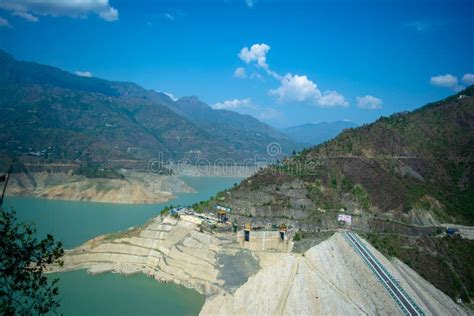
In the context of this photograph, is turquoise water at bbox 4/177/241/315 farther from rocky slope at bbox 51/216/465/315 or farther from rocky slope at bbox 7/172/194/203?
rocky slope at bbox 7/172/194/203

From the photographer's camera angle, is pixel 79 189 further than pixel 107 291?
Yes

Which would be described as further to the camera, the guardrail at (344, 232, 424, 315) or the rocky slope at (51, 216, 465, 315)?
the rocky slope at (51, 216, 465, 315)

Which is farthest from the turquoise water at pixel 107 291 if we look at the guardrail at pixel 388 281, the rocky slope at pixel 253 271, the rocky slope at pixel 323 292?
the guardrail at pixel 388 281

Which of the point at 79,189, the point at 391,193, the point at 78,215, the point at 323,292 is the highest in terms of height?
the point at 391,193

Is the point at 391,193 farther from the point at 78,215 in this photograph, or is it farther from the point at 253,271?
the point at 78,215

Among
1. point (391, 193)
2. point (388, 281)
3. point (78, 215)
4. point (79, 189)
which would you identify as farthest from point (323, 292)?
point (79, 189)

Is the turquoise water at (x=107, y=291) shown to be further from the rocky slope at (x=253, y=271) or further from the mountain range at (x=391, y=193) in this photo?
the mountain range at (x=391, y=193)

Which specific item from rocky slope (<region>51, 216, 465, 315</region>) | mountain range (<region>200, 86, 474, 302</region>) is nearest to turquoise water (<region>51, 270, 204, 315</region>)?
rocky slope (<region>51, 216, 465, 315</region>)

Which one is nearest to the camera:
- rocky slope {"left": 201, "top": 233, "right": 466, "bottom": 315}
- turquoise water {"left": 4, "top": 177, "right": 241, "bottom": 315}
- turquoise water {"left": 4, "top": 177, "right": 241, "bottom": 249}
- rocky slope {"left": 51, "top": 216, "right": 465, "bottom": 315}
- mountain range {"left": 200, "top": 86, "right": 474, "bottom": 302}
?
rocky slope {"left": 201, "top": 233, "right": 466, "bottom": 315}

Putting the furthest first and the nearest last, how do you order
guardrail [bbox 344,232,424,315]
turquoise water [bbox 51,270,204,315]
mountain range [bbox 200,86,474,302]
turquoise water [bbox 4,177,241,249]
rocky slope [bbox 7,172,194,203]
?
rocky slope [bbox 7,172,194,203], turquoise water [bbox 4,177,241,249], mountain range [bbox 200,86,474,302], turquoise water [bbox 51,270,204,315], guardrail [bbox 344,232,424,315]

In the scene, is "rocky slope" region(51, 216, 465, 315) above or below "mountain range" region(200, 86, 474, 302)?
below

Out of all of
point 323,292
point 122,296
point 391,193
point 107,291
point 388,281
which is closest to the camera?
point 323,292
